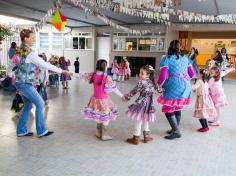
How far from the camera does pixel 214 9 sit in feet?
35.3

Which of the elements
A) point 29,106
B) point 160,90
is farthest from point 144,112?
point 29,106

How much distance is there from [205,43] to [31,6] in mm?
15267

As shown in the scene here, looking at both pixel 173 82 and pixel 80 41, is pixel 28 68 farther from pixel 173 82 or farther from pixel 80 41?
pixel 80 41

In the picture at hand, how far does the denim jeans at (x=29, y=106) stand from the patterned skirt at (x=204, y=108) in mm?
2570

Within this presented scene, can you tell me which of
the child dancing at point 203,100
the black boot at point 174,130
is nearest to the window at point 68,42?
the child dancing at point 203,100

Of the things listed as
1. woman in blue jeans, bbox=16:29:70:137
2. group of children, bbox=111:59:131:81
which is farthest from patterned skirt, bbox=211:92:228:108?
group of children, bbox=111:59:131:81

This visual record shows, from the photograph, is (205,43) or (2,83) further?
(205,43)

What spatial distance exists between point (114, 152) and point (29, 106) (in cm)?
153

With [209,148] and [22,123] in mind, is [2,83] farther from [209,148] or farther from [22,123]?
[209,148]

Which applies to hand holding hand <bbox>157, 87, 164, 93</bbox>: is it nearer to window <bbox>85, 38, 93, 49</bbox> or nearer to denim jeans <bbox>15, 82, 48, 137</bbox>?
denim jeans <bbox>15, 82, 48, 137</bbox>

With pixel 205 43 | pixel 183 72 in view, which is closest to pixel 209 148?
pixel 183 72

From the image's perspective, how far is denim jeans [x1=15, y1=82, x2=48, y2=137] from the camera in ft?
13.3

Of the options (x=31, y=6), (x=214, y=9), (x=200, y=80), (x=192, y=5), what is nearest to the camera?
(x=200, y=80)

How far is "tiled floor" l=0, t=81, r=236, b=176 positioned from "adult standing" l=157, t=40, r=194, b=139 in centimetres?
52
